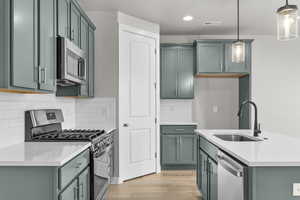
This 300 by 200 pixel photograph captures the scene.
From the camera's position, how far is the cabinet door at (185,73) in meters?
5.31

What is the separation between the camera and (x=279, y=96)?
5.66 m

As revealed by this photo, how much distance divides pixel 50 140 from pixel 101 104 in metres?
1.73

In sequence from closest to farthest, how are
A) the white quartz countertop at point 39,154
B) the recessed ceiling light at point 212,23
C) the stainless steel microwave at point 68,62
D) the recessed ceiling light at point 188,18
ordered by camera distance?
the white quartz countertop at point 39,154 < the stainless steel microwave at point 68,62 < the recessed ceiling light at point 188,18 < the recessed ceiling light at point 212,23

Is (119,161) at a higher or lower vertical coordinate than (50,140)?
lower

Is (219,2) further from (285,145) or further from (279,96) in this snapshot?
(279,96)

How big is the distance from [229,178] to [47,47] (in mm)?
1824

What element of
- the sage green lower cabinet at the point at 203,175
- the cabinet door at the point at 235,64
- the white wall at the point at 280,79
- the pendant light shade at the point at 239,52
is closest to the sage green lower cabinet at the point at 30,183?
the sage green lower cabinet at the point at 203,175

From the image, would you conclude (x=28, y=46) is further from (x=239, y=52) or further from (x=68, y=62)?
(x=239, y=52)

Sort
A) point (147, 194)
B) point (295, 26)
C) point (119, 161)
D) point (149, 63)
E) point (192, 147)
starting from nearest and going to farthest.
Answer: point (295, 26), point (147, 194), point (119, 161), point (149, 63), point (192, 147)

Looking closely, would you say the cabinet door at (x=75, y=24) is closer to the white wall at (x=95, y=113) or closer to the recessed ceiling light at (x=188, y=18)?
the white wall at (x=95, y=113)

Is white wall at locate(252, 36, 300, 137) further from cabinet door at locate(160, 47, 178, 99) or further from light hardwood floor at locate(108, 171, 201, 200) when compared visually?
light hardwood floor at locate(108, 171, 201, 200)

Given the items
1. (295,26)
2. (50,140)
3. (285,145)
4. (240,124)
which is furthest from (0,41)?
(240,124)

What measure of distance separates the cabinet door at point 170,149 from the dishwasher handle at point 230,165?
105 inches

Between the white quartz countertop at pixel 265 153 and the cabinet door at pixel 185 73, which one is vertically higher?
the cabinet door at pixel 185 73
